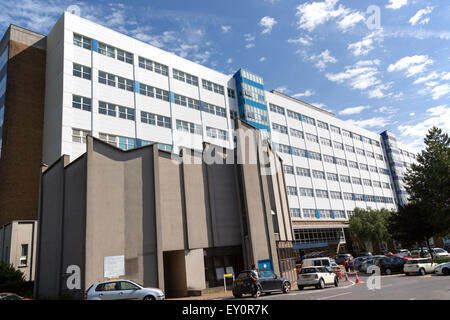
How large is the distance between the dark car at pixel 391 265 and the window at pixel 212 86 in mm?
31772

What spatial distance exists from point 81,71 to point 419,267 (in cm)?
3731

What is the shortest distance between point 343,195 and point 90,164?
57.6 meters

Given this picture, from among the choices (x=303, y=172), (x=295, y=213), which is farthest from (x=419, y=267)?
(x=303, y=172)

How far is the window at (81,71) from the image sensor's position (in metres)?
35.9

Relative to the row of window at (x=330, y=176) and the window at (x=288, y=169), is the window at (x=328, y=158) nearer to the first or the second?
the row of window at (x=330, y=176)

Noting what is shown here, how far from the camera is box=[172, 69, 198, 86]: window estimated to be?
148ft

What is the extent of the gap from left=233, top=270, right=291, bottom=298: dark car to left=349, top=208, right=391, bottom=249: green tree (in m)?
42.7

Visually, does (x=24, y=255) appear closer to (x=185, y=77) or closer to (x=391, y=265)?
(x=185, y=77)

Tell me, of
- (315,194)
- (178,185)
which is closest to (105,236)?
(178,185)

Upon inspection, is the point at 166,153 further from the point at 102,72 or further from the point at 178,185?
the point at 102,72

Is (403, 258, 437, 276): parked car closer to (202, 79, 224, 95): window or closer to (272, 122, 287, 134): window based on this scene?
(202, 79, 224, 95): window

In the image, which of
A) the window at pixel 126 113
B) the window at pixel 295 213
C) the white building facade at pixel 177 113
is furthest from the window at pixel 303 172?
the window at pixel 126 113

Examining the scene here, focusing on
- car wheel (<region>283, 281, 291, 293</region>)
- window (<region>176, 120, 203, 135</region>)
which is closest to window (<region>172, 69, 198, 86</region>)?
window (<region>176, 120, 203, 135</region>)

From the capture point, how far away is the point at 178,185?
23.4m
